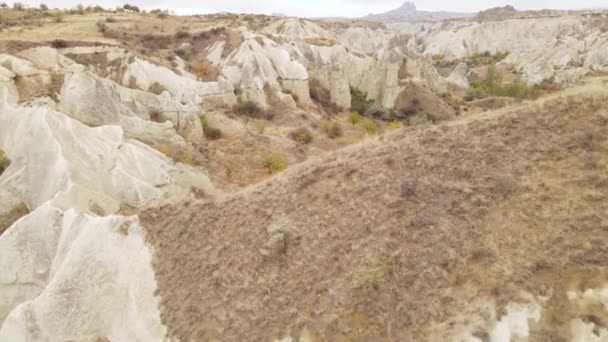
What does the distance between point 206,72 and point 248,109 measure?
5893 millimetres

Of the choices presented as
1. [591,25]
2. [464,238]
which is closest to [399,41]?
[464,238]

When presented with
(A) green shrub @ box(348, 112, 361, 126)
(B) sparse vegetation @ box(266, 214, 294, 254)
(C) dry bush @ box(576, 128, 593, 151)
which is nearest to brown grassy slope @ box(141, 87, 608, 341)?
(C) dry bush @ box(576, 128, 593, 151)

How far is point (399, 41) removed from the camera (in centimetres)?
4203

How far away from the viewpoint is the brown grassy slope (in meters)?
6.65

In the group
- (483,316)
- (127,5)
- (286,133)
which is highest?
(127,5)

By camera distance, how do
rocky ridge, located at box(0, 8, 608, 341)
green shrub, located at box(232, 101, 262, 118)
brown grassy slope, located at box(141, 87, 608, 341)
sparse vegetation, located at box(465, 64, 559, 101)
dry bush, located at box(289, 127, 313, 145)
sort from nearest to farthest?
1. brown grassy slope, located at box(141, 87, 608, 341)
2. rocky ridge, located at box(0, 8, 608, 341)
3. dry bush, located at box(289, 127, 313, 145)
4. green shrub, located at box(232, 101, 262, 118)
5. sparse vegetation, located at box(465, 64, 559, 101)

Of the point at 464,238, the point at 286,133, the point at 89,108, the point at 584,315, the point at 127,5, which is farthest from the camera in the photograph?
the point at 127,5

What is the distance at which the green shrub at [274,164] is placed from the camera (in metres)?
21.7

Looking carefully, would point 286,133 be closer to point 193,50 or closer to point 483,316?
point 193,50

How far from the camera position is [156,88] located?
94.0 ft

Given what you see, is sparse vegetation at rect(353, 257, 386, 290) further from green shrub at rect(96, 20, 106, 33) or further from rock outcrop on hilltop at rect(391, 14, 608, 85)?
rock outcrop on hilltop at rect(391, 14, 608, 85)

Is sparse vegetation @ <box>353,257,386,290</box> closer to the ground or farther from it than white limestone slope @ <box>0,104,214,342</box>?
farther from it

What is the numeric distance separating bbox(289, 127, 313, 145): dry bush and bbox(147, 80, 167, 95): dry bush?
9.21m

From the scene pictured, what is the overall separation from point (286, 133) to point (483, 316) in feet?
74.3
